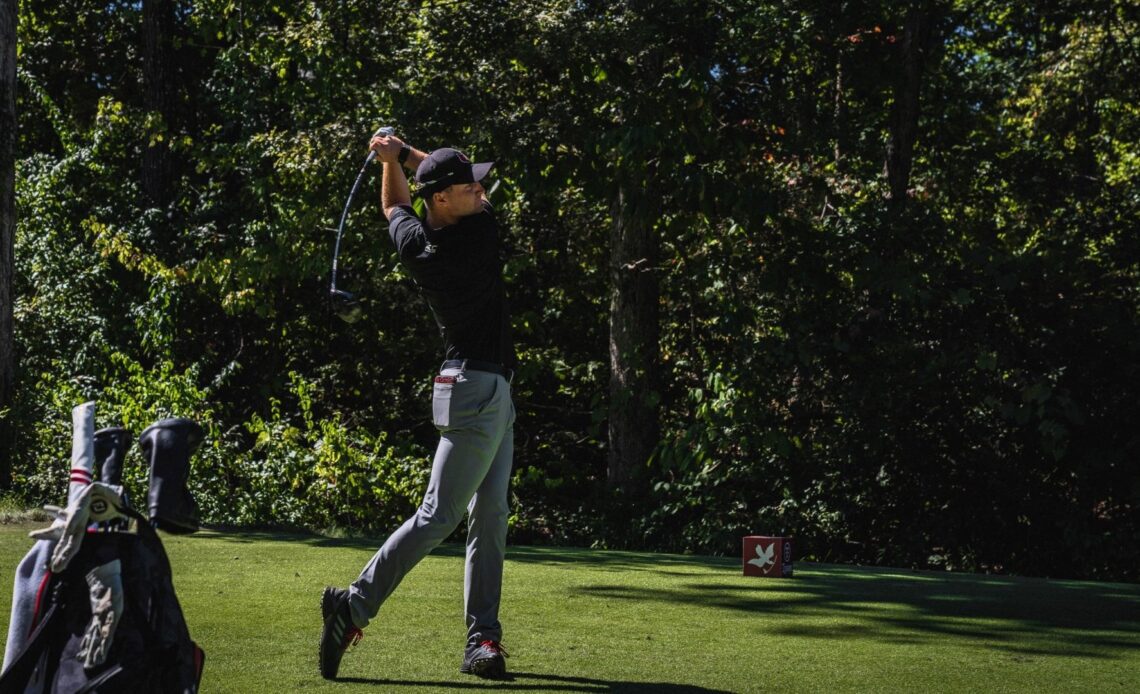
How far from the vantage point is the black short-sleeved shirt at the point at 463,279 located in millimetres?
5484

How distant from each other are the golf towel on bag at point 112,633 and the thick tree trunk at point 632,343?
13.0 metres

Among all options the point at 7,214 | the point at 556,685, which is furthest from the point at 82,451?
the point at 7,214

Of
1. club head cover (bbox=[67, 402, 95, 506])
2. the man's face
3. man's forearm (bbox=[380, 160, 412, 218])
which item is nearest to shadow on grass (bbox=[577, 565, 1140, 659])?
the man's face

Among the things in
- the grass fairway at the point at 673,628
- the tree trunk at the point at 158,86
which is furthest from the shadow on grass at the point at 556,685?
the tree trunk at the point at 158,86

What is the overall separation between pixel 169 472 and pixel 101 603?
0.36 metres

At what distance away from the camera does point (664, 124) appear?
13305mm

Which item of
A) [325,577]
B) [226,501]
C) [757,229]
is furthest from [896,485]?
[325,577]

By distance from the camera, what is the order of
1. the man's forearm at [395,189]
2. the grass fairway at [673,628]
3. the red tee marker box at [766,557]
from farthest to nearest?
the red tee marker box at [766,557], the man's forearm at [395,189], the grass fairway at [673,628]

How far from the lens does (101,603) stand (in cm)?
325

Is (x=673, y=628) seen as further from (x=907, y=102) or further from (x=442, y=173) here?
(x=907, y=102)

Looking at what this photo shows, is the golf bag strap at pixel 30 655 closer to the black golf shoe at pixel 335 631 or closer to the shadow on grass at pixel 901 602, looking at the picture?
the black golf shoe at pixel 335 631

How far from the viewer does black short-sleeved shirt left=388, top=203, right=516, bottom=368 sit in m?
5.48

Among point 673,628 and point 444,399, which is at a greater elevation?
point 444,399

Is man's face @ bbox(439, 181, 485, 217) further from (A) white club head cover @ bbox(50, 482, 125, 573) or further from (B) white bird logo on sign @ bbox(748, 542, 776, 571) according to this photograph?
(B) white bird logo on sign @ bbox(748, 542, 776, 571)
